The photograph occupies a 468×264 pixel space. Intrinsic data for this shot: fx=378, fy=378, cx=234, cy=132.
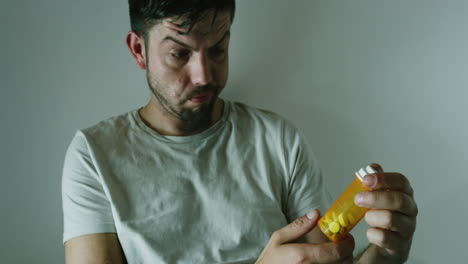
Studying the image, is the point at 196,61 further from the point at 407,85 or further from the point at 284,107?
the point at 407,85

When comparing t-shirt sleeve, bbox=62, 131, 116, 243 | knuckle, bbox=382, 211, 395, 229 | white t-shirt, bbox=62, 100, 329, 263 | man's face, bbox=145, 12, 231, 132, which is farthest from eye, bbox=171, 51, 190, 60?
knuckle, bbox=382, 211, 395, 229

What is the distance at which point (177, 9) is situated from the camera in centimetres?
94

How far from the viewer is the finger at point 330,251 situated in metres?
0.78

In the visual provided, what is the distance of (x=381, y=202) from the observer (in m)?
0.74

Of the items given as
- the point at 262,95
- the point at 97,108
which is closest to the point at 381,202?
the point at 262,95

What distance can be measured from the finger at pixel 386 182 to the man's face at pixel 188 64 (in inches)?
19.0

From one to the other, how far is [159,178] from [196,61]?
13.0 inches

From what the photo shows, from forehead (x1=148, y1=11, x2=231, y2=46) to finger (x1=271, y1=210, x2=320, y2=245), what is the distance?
498 millimetres

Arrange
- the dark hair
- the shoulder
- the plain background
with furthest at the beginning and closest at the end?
1. the plain background
2. the shoulder
3. the dark hair

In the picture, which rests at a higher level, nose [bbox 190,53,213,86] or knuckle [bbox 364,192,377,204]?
nose [bbox 190,53,213,86]

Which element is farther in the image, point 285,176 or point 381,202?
point 285,176

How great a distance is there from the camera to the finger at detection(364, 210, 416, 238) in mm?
779

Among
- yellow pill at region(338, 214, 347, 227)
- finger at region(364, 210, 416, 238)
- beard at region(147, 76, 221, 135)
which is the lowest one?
finger at region(364, 210, 416, 238)

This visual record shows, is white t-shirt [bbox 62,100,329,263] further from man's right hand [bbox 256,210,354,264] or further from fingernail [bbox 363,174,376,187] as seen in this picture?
fingernail [bbox 363,174,376,187]
